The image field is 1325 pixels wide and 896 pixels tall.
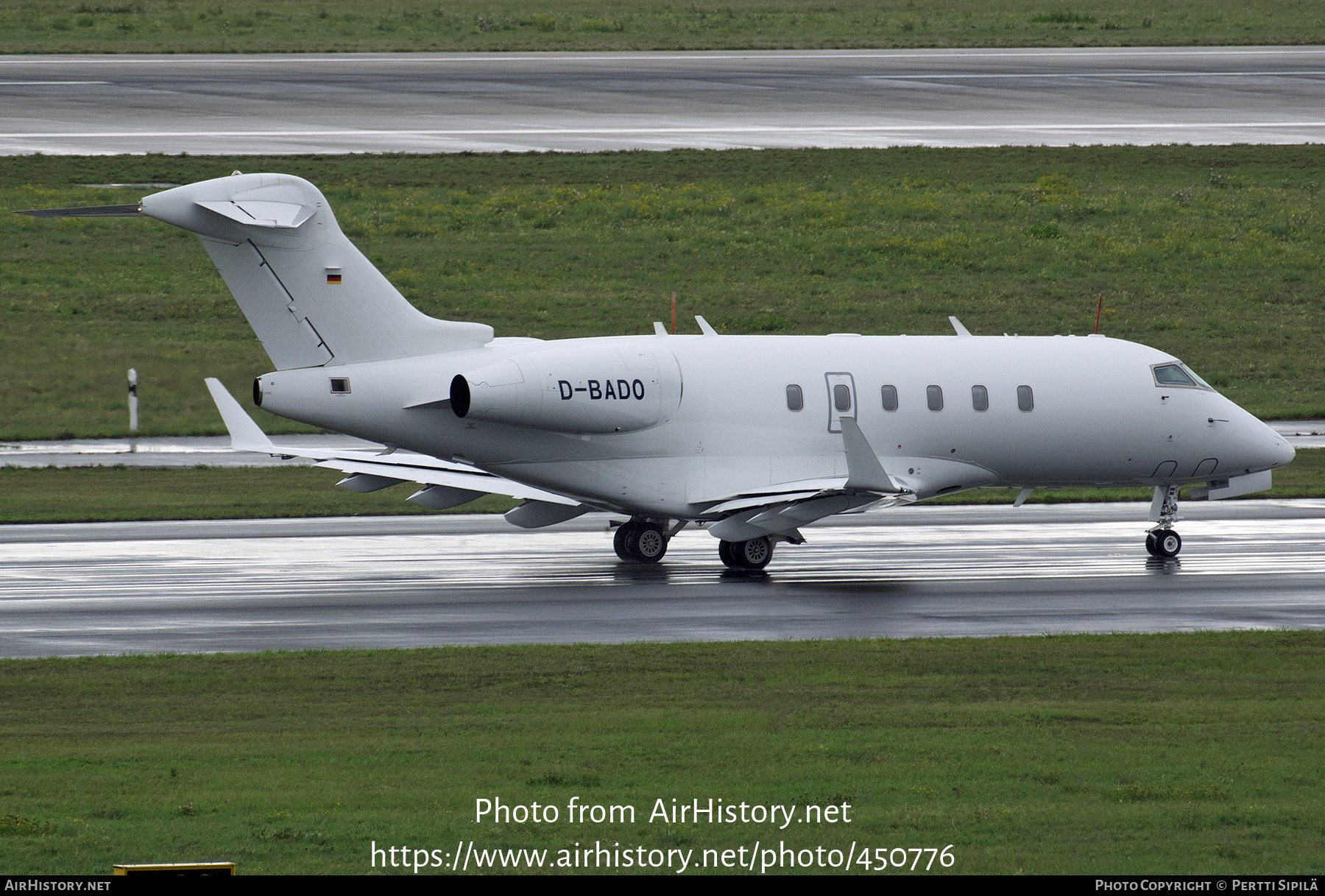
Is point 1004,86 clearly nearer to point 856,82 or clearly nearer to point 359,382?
point 856,82

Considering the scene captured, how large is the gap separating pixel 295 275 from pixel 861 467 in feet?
26.8

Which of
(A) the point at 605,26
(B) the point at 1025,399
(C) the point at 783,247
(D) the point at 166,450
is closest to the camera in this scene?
(B) the point at 1025,399

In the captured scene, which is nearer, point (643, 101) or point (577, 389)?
point (577, 389)

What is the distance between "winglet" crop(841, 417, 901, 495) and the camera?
23.0 meters

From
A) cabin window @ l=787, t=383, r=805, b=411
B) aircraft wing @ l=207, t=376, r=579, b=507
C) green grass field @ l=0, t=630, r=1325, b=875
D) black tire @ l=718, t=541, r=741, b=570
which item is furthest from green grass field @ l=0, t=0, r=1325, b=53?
green grass field @ l=0, t=630, r=1325, b=875

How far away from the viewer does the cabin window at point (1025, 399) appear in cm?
2600

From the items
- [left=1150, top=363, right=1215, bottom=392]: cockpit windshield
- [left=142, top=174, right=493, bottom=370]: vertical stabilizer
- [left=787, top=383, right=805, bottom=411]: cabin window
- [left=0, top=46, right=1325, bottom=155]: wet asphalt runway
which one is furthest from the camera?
[left=0, top=46, right=1325, bottom=155]: wet asphalt runway

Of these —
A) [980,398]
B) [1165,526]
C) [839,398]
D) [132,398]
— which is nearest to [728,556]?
[839,398]

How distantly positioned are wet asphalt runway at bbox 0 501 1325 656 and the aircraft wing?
1115 millimetres

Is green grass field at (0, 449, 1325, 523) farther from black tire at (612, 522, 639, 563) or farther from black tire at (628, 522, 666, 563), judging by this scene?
black tire at (628, 522, 666, 563)

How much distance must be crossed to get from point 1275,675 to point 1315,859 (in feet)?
21.8

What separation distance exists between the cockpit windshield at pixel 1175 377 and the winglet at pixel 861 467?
6258mm

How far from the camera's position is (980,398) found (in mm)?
25797

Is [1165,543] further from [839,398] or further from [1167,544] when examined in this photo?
[839,398]
